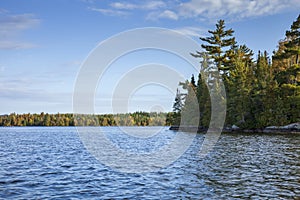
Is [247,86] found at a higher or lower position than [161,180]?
higher

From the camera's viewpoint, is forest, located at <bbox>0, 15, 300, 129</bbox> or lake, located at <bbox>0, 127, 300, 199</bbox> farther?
forest, located at <bbox>0, 15, 300, 129</bbox>

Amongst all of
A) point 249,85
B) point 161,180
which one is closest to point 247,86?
point 249,85

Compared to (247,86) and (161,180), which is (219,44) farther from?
(161,180)

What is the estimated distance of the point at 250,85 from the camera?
8931cm

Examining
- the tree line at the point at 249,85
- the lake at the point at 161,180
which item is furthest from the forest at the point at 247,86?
the lake at the point at 161,180

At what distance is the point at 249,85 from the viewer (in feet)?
292

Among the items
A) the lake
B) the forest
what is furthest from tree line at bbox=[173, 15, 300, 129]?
the lake

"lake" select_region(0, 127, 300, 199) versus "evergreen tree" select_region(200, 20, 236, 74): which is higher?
"evergreen tree" select_region(200, 20, 236, 74)

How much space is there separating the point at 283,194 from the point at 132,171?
476 inches

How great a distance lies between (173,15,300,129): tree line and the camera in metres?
79.6

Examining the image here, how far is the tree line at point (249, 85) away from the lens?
261 ft

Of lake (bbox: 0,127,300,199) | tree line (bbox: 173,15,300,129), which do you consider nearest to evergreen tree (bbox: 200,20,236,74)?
tree line (bbox: 173,15,300,129)

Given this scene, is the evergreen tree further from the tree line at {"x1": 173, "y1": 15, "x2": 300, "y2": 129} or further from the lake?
the lake

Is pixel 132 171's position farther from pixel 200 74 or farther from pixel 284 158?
pixel 200 74
